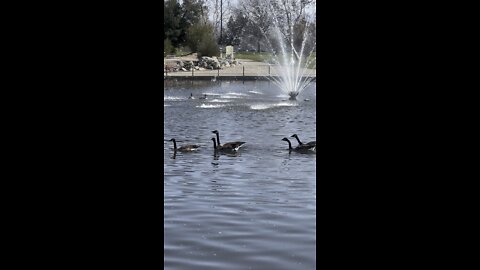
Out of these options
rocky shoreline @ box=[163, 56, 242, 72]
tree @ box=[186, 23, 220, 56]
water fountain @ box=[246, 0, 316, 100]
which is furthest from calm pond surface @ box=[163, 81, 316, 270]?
tree @ box=[186, 23, 220, 56]

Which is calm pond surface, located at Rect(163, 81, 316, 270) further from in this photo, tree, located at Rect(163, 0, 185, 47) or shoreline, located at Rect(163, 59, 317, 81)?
tree, located at Rect(163, 0, 185, 47)

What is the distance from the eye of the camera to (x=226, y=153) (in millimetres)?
13734

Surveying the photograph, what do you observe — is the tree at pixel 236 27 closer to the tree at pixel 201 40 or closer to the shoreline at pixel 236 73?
the shoreline at pixel 236 73

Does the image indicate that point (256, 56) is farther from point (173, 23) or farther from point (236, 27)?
point (173, 23)

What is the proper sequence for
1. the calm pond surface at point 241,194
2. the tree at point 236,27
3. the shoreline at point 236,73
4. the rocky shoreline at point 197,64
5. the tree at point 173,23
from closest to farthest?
the calm pond surface at point 241,194 < the shoreline at point 236,73 < the rocky shoreline at point 197,64 < the tree at point 173,23 < the tree at point 236,27

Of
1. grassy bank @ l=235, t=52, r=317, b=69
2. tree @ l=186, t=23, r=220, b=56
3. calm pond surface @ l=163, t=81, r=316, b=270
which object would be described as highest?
tree @ l=186, t=23, r=220, b=56

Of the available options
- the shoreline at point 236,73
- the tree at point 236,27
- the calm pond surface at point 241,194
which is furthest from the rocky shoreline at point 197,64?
the calm pond surface at point 241,194

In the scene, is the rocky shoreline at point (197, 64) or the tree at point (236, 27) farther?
the tree at point (236, 27)

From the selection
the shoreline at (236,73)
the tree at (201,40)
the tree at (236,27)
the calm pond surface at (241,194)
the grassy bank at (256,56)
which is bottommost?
the calm pond surface at (241,194)

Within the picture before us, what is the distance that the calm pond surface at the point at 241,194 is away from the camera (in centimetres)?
666

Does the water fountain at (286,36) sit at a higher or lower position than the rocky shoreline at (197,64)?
higher

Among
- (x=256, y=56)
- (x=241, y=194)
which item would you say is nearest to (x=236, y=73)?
(x=256, y=56)

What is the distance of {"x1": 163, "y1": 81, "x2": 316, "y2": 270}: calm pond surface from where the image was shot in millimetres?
6656
